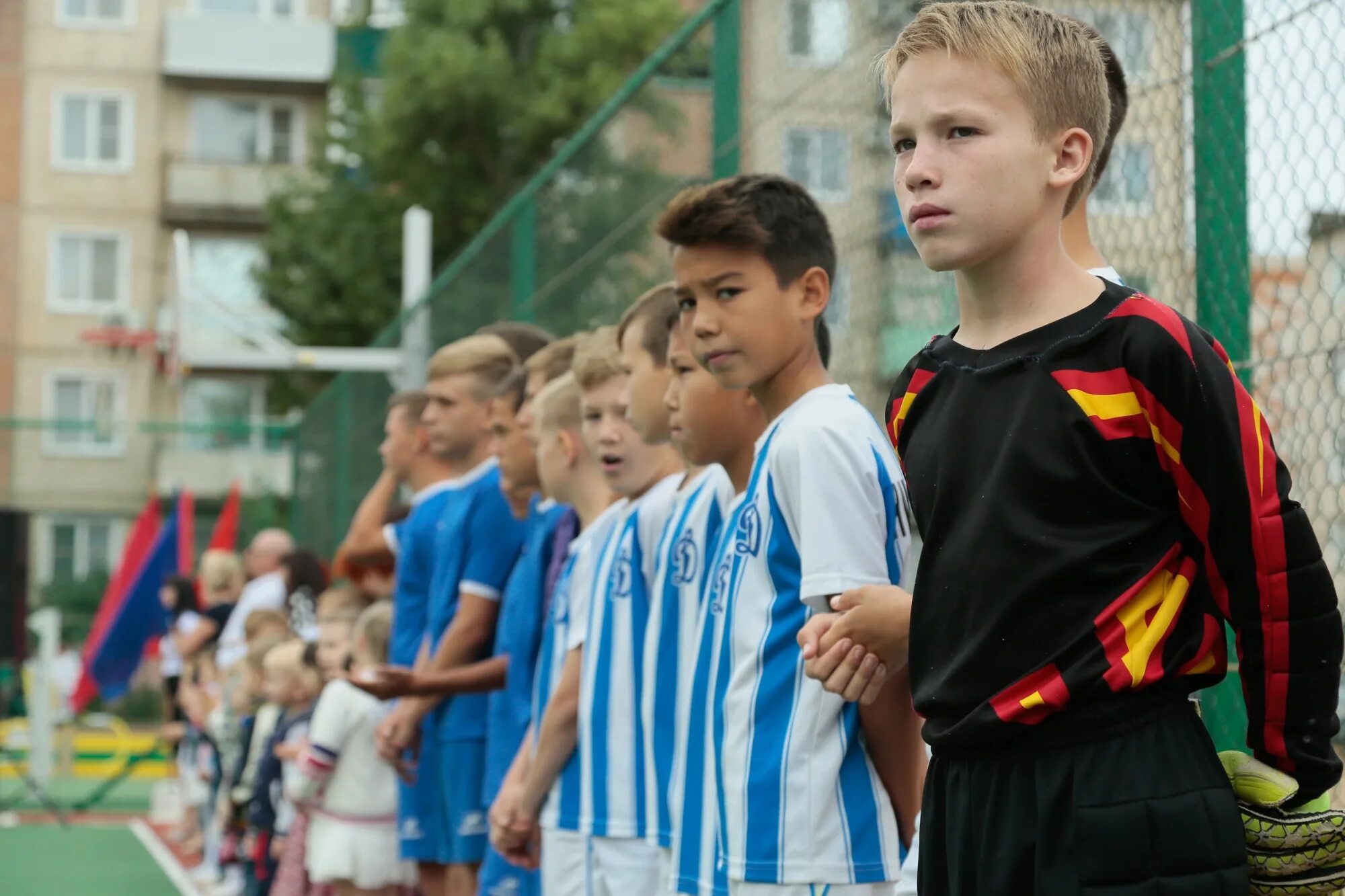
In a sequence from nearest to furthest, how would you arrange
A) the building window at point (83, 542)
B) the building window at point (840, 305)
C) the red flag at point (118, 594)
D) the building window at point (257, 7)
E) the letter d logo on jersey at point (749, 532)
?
the letter d logo on jersey at point (749, 532), the building window at point (840, 305), the red flag at point (118, 594), the building window at point (83, 542), the building window at point (257, 7)

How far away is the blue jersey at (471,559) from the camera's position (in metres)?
5.57

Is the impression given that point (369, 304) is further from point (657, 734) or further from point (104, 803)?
point (657, 734)

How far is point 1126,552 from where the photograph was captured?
2086 mm

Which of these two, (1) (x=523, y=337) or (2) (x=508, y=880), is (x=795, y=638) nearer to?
(2) (x=508, y=880)

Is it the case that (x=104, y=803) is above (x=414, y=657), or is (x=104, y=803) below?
below

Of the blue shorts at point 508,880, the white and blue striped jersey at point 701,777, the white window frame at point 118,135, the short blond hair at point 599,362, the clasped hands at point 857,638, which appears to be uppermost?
the white window frame at point 118,135

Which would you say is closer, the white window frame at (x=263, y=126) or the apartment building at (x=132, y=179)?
the apartment building at (x=132, y=179)

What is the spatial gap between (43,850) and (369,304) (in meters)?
16.8

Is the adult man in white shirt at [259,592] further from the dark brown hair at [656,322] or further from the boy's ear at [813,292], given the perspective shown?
the boy's ear at [813,292]

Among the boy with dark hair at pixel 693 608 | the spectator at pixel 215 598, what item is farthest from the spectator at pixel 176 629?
the boy with dark hair at pixel 693 608

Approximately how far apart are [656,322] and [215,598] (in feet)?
29.9

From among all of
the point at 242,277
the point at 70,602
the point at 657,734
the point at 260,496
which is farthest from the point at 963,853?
the point at 242,277

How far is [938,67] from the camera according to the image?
87.0 inches

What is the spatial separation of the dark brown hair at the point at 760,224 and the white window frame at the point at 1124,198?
20.2 inches
